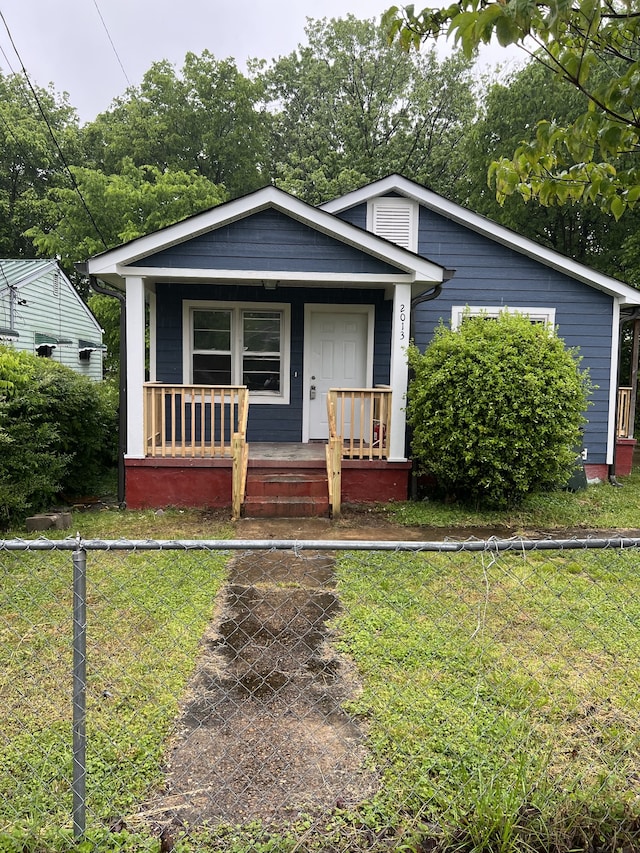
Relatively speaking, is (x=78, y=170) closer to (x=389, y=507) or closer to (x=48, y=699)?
(x=389, y=507)

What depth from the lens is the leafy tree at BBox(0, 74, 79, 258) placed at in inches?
1074

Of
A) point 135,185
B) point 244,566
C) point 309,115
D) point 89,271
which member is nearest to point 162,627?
point 244,566

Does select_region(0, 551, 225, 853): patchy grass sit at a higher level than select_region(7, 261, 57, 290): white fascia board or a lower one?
lower

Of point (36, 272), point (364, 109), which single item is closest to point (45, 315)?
point (36, 272)

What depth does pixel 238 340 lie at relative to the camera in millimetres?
9680

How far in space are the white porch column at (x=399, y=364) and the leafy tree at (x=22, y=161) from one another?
24325 mm

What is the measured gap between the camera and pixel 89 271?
7457mm

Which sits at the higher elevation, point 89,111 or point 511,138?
point 89,111

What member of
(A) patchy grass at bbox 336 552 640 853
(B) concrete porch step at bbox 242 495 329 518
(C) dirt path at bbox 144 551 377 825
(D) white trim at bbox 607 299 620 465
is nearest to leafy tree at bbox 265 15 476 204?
(D) white trim at bbox 607 299 620 465

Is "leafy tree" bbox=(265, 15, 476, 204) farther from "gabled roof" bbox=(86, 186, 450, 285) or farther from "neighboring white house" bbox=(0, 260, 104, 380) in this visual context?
"gabled roof" bbox=(86, 186, 450, 285)

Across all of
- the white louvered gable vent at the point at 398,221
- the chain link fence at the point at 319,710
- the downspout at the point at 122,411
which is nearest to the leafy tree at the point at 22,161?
the white louvered gable vent at the point at 398,221

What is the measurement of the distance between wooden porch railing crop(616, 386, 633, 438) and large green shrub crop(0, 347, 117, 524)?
31.7 ft

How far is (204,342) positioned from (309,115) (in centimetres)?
2519

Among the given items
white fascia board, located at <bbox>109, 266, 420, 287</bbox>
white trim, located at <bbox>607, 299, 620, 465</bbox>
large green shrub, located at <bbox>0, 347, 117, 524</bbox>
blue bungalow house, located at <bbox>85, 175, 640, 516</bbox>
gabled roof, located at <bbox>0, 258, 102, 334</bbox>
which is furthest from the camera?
gabled roof, located at <bbox>0, 258, 102, 334</bbox>
